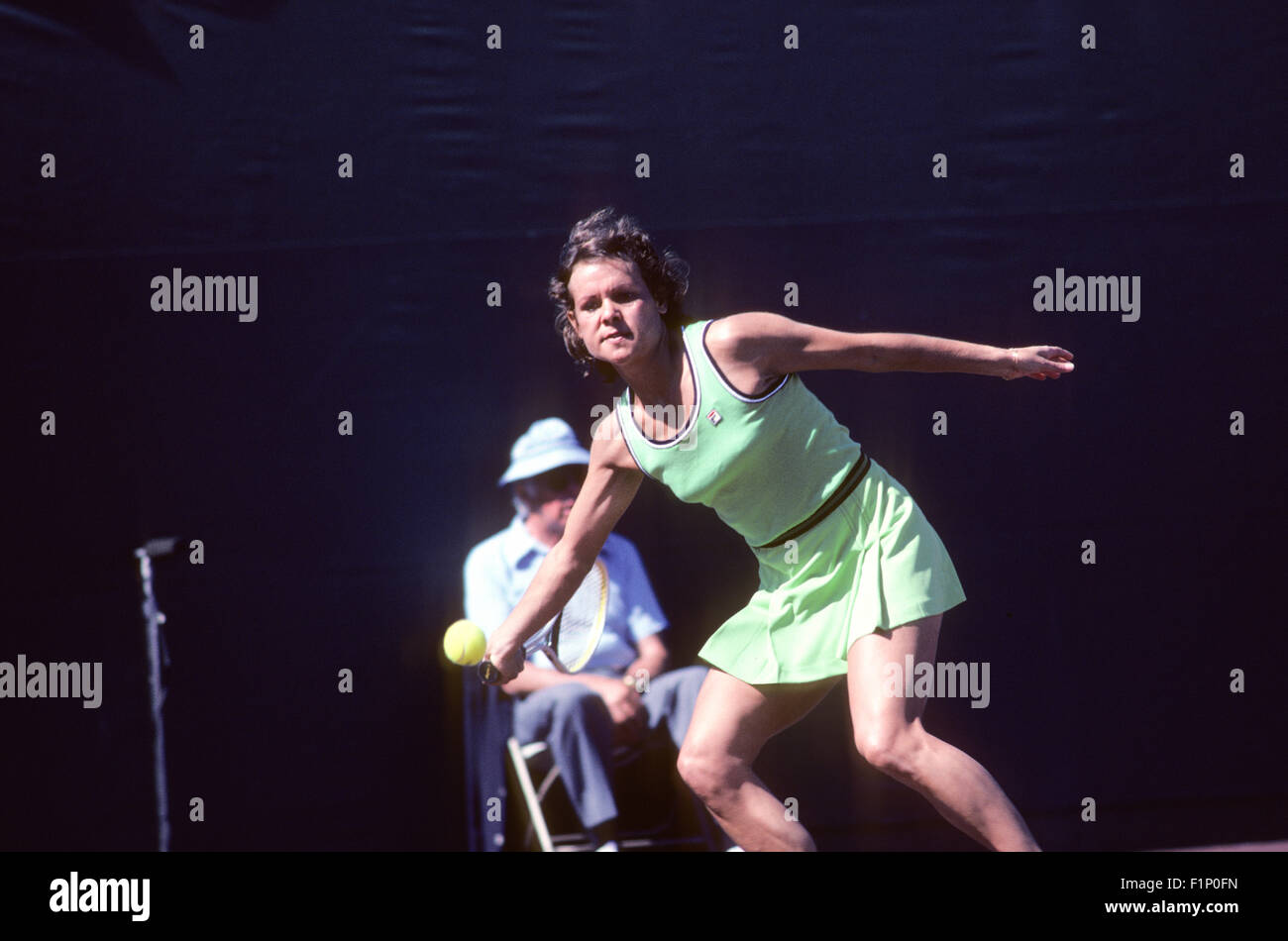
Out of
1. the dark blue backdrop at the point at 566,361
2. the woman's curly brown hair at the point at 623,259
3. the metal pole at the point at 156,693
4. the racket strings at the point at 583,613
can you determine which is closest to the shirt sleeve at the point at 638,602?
the dark blue backdrop at the point at 566,361

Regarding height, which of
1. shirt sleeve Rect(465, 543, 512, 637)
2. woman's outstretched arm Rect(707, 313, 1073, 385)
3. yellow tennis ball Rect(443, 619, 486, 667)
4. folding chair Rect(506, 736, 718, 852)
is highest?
woman's outstretched arm Rect(707, 313, 1073, 385)

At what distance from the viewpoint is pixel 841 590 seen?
304cm

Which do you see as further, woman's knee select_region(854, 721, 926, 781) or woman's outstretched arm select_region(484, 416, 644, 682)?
woman's outstretched arm select_region(484, 416, 644, 682)

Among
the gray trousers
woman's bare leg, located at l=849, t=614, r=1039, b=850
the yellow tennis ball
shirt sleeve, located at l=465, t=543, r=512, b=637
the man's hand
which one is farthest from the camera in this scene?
shirt sleeve, located at l=465, t=543, r=512, b=637

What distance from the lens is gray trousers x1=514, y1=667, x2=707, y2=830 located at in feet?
12.5

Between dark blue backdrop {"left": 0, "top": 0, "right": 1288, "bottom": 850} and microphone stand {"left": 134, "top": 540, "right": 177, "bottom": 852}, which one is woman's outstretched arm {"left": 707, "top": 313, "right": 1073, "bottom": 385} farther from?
microphone stand {"left": 134, "top": 540, "right": 177, "bottom": 852}

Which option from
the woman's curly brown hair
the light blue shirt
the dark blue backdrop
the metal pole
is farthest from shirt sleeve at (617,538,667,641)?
the metal pole

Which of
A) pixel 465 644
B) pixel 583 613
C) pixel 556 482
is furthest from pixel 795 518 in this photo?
pixel 556 482

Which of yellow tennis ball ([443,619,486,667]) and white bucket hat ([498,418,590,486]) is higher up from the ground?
white bucket hat ([498,418,590,486])

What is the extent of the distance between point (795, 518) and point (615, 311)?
551 mm

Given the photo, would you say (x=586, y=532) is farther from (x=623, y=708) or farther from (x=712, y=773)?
(x=623, y=708)

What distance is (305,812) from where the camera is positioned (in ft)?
13.9
